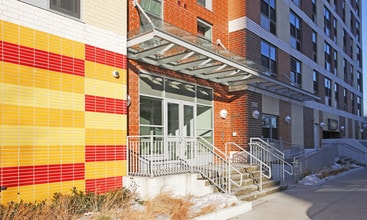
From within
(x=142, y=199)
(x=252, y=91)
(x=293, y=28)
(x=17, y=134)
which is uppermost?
(x=293, y=28)

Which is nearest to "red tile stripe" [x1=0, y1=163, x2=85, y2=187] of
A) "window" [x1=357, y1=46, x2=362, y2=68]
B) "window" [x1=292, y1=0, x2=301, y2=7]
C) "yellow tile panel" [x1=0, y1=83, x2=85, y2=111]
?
"yellow tile panel" [x1=0, y1=83, x2=85, y2=111]

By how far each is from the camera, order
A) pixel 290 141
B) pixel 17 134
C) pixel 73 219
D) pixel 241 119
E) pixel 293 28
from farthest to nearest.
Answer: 1. pixel 293 28
2. pixel 290 141
3. pixel 241 119
4. pixel 17 134
5. pixel 73 219

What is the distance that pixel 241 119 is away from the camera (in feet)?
43.8

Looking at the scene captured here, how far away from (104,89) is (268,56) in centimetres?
987

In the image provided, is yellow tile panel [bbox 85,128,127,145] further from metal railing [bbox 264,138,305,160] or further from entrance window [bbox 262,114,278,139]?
metal railing [bbox 264,138,305,160]

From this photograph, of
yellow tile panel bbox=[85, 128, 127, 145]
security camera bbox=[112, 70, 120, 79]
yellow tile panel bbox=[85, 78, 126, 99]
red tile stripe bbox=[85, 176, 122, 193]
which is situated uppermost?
security camera bbox=[112, 70, 120, 79]

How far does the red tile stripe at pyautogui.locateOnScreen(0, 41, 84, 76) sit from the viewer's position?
6.31m

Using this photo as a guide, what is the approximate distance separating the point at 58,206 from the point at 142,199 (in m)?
2.12

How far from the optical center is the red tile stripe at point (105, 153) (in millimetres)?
7598

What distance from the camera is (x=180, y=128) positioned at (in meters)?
11.2

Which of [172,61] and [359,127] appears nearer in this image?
[172,61]

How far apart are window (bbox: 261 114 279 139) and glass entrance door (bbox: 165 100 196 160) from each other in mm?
4527

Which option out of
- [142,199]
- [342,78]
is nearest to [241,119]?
[142,199]

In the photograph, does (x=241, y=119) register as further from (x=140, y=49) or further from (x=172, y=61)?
(x=140, y=49)
